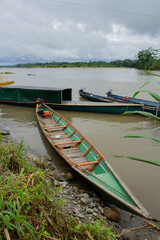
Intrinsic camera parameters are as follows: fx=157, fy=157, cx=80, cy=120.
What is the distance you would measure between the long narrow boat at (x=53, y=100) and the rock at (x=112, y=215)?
7.62m

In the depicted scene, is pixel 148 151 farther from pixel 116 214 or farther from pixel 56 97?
pixel 56 97

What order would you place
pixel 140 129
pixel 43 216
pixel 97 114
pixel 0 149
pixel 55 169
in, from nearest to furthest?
pixel 43 216 < pixel 0 149 < pixel 55 169 < pixel 140 129 < pixel 97 114

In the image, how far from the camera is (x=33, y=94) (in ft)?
39.5

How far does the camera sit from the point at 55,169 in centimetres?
515

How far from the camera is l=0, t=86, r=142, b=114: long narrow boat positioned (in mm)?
10820

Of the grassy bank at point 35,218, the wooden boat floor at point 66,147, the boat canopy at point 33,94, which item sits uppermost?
the boat canopy at point 33,94

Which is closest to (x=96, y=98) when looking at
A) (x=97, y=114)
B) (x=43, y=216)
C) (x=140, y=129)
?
(x=97, y=114)

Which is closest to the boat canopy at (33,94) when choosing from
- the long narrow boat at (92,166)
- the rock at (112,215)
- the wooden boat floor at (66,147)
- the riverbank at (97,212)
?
the wooden boat floor at (66,147)

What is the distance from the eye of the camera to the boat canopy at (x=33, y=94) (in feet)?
37.9

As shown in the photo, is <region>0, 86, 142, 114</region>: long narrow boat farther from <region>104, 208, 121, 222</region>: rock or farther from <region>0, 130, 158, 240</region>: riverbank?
<region>104, 208, 121, 222</region>: rock

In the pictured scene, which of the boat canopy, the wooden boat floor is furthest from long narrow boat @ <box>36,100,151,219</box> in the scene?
the boat canopy

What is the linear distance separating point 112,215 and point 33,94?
10453 mm

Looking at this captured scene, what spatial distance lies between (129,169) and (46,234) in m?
3.82

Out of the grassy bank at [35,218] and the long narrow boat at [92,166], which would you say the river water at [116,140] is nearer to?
the long narrow boat at [92,166]
